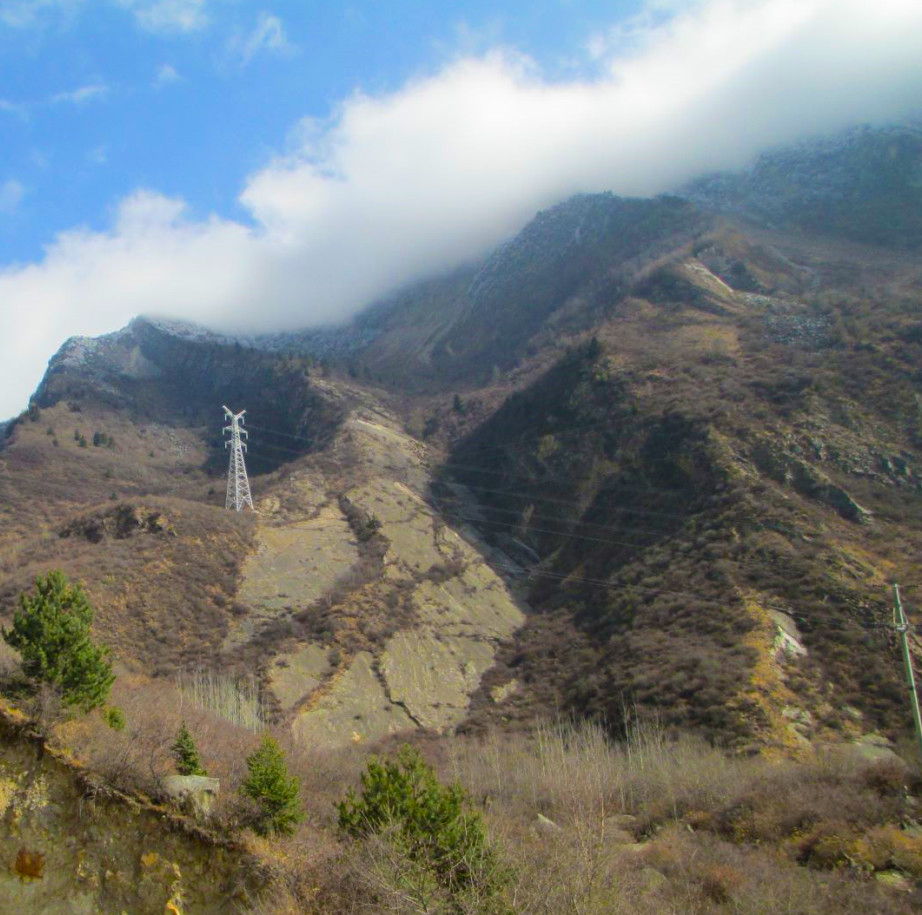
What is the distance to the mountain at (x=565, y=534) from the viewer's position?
35.3 m

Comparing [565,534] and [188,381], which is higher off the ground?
[188,381]

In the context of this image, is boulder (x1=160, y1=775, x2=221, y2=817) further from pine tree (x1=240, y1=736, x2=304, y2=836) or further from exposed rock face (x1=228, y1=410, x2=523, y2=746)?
exposed rock face (x1=228, y1=410, x2=523, y2=746)

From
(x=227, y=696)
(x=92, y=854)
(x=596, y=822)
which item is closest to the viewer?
(x=92, y=854)

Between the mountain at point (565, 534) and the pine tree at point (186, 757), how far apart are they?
2.71 feet

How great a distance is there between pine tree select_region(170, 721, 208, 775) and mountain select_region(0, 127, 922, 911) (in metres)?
0.83

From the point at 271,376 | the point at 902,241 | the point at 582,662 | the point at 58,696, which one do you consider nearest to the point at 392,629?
the point at 582,662

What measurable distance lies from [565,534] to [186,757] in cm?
4222

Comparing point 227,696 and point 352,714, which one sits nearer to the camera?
point 227,696

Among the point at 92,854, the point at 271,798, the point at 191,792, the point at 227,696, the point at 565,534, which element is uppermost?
the point at 191,792

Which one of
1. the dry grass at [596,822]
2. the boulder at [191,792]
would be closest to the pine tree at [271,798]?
the dry grass at [596,822]

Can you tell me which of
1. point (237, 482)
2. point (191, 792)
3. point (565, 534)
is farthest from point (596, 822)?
point (237, 482)

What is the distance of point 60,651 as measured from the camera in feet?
61.3

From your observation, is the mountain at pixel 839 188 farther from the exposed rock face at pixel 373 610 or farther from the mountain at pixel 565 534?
the exposed rock face at pixel 373 610

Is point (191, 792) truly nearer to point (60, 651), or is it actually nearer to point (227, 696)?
point (60, 651)
